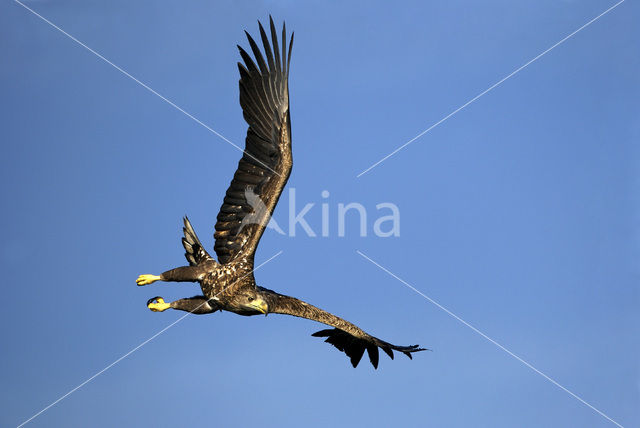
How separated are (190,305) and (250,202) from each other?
6.36ft

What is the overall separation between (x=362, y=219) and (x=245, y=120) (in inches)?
138

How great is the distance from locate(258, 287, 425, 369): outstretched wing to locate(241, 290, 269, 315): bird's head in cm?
16

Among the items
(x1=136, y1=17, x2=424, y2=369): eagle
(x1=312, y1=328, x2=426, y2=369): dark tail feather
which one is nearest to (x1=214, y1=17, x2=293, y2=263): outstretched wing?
(x1=136, y1=17, x2=424, y2=369): eagle

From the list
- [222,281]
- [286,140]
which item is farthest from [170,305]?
[286,140]

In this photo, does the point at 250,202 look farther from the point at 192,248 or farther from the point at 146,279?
the point at 146,279

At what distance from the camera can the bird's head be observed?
17.3m

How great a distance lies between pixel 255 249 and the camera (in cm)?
1753

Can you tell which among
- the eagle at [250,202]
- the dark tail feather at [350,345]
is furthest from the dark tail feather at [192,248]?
the dark tail feather at [350,345]

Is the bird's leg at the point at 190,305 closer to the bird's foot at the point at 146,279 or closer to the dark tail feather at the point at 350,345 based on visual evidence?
the bird's foot at the point at 146,279

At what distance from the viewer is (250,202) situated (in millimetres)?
17547

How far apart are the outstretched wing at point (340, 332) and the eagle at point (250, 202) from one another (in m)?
0.05

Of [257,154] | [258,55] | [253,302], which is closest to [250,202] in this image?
[257,154]

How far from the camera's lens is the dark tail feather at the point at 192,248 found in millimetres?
17688

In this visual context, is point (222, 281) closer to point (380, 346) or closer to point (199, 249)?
point (199, 249)
